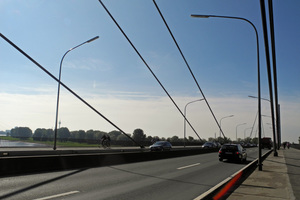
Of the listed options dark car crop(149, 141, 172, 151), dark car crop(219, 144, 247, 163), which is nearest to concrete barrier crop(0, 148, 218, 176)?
dark car crop(219, 144, 247, 163)

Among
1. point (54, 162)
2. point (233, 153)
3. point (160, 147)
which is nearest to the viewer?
point (54, 162)

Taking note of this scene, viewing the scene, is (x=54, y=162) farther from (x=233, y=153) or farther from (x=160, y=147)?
(x=160, y=147)

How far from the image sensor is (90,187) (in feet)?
25.5

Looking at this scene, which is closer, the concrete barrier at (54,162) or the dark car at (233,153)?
the concrete barrier at (54,162)

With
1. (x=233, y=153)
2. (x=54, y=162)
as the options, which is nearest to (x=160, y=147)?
(x=233, y=153)

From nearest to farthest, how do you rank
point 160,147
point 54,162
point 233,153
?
point 54,162, point 233,153, point 160,147

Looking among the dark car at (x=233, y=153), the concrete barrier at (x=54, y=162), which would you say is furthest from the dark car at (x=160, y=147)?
the concrete barrier at (x=54, y=162)

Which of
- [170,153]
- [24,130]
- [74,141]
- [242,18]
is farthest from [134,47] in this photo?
[24,130]

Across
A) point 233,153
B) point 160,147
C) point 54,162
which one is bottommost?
point 160,147

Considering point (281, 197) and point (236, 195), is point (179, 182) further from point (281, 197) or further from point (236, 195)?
point (281, 197)

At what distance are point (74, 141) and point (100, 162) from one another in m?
44.3

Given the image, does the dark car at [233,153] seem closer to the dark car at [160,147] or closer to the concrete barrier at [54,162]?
the concrete barrier at [54,162]

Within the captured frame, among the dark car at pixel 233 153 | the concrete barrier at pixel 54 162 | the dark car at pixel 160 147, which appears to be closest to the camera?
the concrete barrier at pixel 54 162

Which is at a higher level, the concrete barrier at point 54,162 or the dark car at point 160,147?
the concrete barrier at point 54,162
